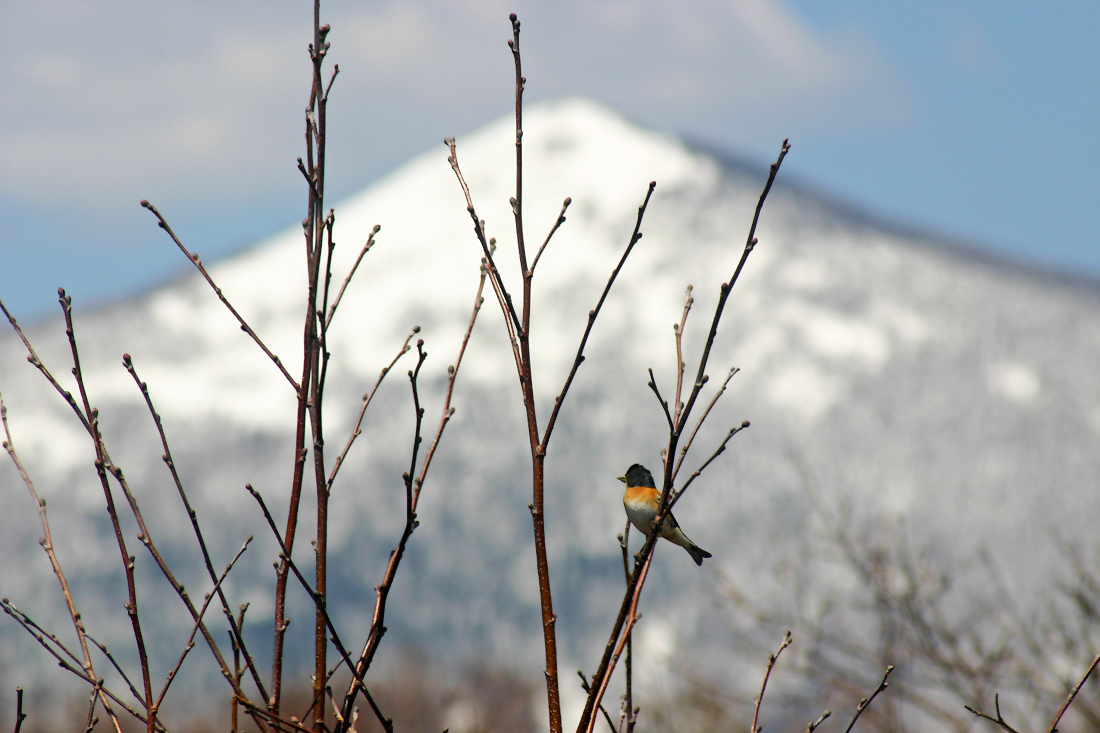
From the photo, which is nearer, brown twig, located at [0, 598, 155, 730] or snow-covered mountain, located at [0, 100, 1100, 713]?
brown twig, located at [0, 598, 155, 730]

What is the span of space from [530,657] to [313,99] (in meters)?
85.6

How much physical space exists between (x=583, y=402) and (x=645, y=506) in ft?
332

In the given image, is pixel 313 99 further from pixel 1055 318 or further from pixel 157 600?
pixel 1055 318

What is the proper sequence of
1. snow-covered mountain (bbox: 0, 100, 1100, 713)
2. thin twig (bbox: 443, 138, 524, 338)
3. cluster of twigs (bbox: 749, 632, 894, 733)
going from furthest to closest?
snow-covered mountain (bbox: 0, 100, 1100, 713), thin twig (bbox: 443, 138, 524, 338), cluster of twigs (bbox: 749, 632, 894, 733)

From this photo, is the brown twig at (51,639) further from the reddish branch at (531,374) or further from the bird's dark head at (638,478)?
the bird's dark head at (638,478)

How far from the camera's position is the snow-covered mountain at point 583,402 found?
8894 centimetres

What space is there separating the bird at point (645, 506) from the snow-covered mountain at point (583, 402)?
8084 centimetres

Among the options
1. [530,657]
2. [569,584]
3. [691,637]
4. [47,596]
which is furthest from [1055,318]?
[47,596]

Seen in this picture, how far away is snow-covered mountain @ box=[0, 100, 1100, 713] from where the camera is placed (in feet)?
292

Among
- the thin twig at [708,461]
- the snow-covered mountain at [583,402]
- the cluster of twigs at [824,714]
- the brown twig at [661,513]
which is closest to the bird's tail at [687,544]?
the cluster of twigs at [824,714]

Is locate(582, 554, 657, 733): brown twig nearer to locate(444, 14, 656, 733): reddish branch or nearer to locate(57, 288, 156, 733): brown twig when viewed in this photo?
locate(444, 14, 656, 733): reddish branch

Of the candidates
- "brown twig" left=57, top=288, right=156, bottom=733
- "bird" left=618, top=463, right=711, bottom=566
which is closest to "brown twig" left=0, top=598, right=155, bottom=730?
"brown twig" left=57, top=288, right=156, bottom=733

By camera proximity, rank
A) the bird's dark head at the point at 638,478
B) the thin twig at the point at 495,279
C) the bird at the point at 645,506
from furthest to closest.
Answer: the bird's dark head at the point at 638,478, the bird at the point at 645,506, the thin twig at the point at 495,279

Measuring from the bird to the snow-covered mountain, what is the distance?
80.8 metres
